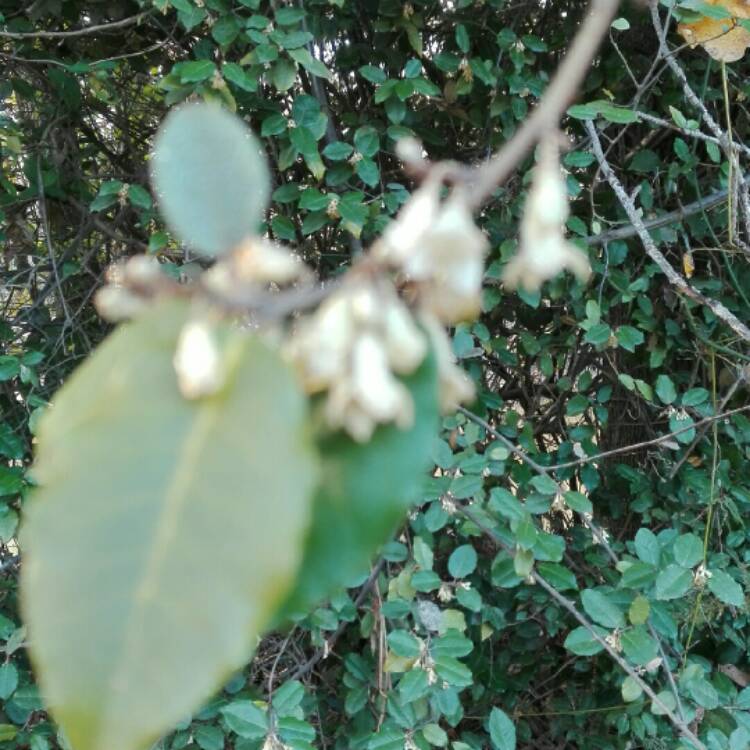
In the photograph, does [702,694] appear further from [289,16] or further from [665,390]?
[289,16]

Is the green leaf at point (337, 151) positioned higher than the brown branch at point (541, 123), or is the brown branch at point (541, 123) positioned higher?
the brown branch at point (541, 123)

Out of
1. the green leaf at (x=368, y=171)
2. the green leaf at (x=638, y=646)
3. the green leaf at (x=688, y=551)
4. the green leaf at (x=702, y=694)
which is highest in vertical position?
the green leaf at (x=368, y=171)

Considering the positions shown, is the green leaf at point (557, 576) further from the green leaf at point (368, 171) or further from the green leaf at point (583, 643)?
the green leaf at point (368, 171)

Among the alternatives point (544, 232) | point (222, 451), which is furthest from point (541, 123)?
point (222, 451)

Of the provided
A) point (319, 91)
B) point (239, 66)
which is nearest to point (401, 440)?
point (239, 66)

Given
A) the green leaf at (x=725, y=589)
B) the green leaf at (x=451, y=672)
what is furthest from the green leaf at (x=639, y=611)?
the green leaf at (x=451, y=672)

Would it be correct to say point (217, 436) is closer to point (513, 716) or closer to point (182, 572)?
point (182, 572)
